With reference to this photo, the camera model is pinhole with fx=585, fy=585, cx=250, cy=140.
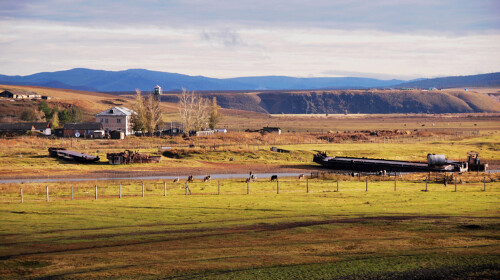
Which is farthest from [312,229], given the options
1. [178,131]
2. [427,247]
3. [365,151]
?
[178,131]

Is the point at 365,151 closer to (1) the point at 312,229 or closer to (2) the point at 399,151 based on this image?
(2) the point at 399,151

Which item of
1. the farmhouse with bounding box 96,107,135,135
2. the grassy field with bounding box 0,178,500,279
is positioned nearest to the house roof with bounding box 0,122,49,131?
the farmhouse with bounding box 96,107,135,135

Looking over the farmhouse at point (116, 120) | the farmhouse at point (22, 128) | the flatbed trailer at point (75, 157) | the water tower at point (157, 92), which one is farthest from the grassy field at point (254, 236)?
the water tower at point (157, 92)

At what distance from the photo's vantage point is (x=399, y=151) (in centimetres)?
10862

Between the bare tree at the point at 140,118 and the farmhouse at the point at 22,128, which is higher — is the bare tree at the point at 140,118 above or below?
above

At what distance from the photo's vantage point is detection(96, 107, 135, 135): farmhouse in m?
150

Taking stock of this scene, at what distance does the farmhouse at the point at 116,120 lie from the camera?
150 m

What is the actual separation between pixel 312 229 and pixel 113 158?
5726 cm

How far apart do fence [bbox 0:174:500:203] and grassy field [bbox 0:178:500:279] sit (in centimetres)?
133

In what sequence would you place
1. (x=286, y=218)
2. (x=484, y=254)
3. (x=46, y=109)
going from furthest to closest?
1. (x=46, y=109)
2. (x=286, y=218)
3. (x=484, y=254)

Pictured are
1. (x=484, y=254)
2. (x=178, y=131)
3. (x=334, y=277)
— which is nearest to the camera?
(x=334, y=277)

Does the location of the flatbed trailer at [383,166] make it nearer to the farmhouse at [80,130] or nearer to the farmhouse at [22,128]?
the farmhouse at [80,130]

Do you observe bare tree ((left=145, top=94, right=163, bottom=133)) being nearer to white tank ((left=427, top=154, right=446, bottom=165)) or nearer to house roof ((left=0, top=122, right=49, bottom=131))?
house roof ((left=0, top=122, right=49, bottom=131))

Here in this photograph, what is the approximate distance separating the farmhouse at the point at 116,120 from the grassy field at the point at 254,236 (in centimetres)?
9790
